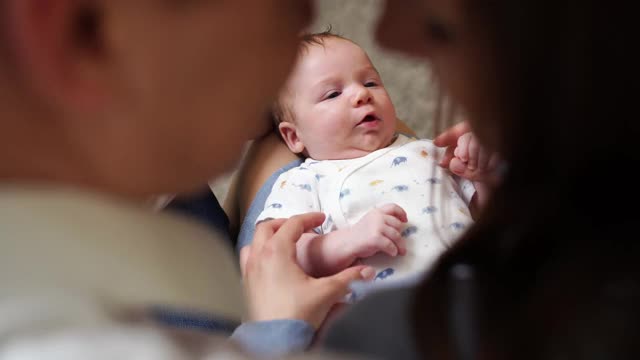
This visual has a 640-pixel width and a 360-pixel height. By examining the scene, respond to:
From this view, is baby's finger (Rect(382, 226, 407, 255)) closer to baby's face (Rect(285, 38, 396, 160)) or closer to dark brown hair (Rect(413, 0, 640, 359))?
baby's face (Rect(285, 38, 396, 160))

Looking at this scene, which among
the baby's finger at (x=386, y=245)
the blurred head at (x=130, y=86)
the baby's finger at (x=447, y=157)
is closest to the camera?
the blurred head at (x=130, y=86)

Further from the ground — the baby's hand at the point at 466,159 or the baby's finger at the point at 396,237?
the baby's hand at the point at 466,159

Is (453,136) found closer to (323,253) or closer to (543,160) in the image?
(323,253)

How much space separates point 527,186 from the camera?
16.0 inches

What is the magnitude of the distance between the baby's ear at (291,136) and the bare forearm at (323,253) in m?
0.30

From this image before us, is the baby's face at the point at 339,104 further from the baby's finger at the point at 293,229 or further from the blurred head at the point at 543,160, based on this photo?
the blurred head at the point at 543,160

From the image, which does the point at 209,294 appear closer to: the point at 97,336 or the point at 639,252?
the point at 97,336

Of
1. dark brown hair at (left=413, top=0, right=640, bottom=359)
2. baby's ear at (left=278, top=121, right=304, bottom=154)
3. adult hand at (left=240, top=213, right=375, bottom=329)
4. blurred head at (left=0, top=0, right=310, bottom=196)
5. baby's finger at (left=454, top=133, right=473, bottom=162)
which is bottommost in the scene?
adult hand at (left=240, top=213, right=375, bottom=329)

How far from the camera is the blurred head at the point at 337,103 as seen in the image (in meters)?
1.20

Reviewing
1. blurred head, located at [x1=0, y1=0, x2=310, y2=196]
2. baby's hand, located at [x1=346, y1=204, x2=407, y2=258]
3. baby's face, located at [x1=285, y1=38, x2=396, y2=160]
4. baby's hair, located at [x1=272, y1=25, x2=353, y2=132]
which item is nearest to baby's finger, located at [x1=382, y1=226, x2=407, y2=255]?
baby's hand, located at [x1=346, y1=204, x2=407, y2=258]

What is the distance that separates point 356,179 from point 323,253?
0.16 metres

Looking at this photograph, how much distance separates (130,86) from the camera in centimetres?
31

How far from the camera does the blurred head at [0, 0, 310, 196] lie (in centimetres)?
29

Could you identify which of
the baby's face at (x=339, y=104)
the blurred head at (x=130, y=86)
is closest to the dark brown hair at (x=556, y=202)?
the blurred head at (x=130, y=86)
